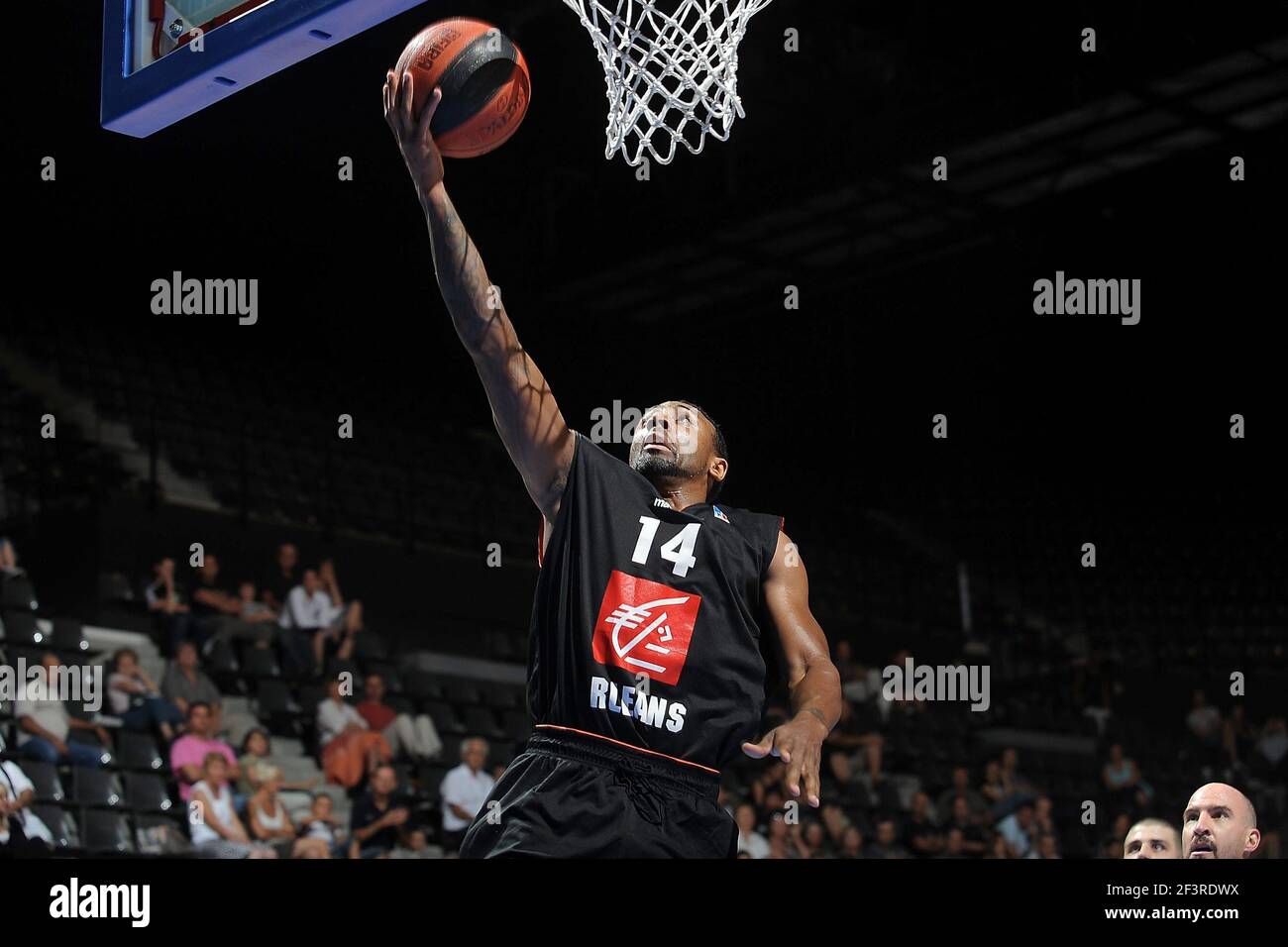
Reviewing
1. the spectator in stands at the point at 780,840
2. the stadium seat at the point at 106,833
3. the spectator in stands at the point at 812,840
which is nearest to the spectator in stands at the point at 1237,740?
the spectator in stands at the point at 812,840

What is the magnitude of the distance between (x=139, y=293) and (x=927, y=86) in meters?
5.95

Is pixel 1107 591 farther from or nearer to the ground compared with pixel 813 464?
nearer to the ground

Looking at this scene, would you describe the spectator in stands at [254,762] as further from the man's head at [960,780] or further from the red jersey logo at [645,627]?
the red jersey logo at [645,627]

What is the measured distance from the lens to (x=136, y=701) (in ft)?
25.3

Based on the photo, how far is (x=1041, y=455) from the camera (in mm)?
15094

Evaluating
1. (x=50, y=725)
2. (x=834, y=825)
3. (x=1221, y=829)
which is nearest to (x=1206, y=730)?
(x=834, y=825)

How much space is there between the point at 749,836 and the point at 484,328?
18.8 feet

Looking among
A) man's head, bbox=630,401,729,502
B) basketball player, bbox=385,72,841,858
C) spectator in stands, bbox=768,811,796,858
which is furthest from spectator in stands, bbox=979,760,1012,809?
basketball player, bbox=385,72,841,858

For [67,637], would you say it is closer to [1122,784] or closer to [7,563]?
[7,563]

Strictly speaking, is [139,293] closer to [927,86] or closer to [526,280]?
[526,280]

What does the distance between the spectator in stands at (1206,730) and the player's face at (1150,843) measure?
8307mm

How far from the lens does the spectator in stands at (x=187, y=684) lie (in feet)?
26.0
